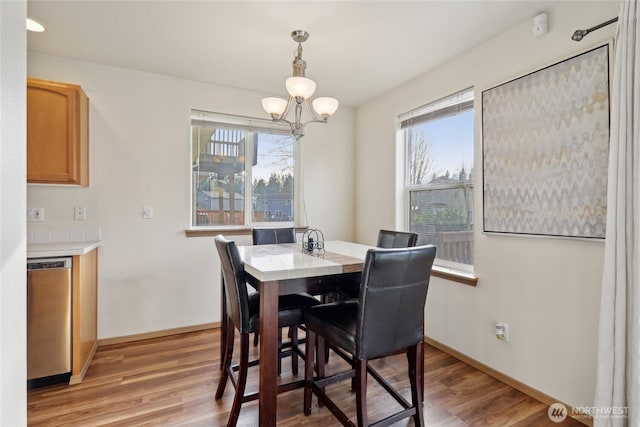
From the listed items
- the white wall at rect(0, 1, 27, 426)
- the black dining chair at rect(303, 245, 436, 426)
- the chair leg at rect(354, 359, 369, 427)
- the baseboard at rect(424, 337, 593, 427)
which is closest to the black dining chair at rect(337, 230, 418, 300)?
the black dining chair at rect(303, 245, 436, 426)

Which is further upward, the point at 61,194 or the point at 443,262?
the point at 61,194

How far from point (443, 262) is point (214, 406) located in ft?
6.72

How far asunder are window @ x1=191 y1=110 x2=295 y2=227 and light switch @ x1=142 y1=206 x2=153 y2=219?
371mm

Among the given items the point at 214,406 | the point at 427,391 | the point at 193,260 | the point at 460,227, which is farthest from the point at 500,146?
the point at 193,260

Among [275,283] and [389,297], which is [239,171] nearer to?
[275,283]

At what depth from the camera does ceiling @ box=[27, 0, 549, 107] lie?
1.96 meters

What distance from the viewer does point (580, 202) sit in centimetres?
177

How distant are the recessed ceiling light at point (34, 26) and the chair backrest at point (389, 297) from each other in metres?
2.62

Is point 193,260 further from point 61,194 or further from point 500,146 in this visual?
point 500,146

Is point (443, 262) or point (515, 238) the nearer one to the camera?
point (515, 238)

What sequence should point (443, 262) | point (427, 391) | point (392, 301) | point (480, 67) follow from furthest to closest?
point (443, 262) → point (480, 67) → point (427, 391) → point (392, 301)

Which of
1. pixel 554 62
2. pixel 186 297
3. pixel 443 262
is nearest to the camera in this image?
pixel 554 62

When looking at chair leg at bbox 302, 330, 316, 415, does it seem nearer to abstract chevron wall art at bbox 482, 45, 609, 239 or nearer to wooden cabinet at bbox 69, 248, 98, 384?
abstract chevron wall art at bbox 482, 45, 609, 239

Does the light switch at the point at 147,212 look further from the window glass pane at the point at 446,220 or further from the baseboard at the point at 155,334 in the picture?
the window glass pane at the point at 446,220
